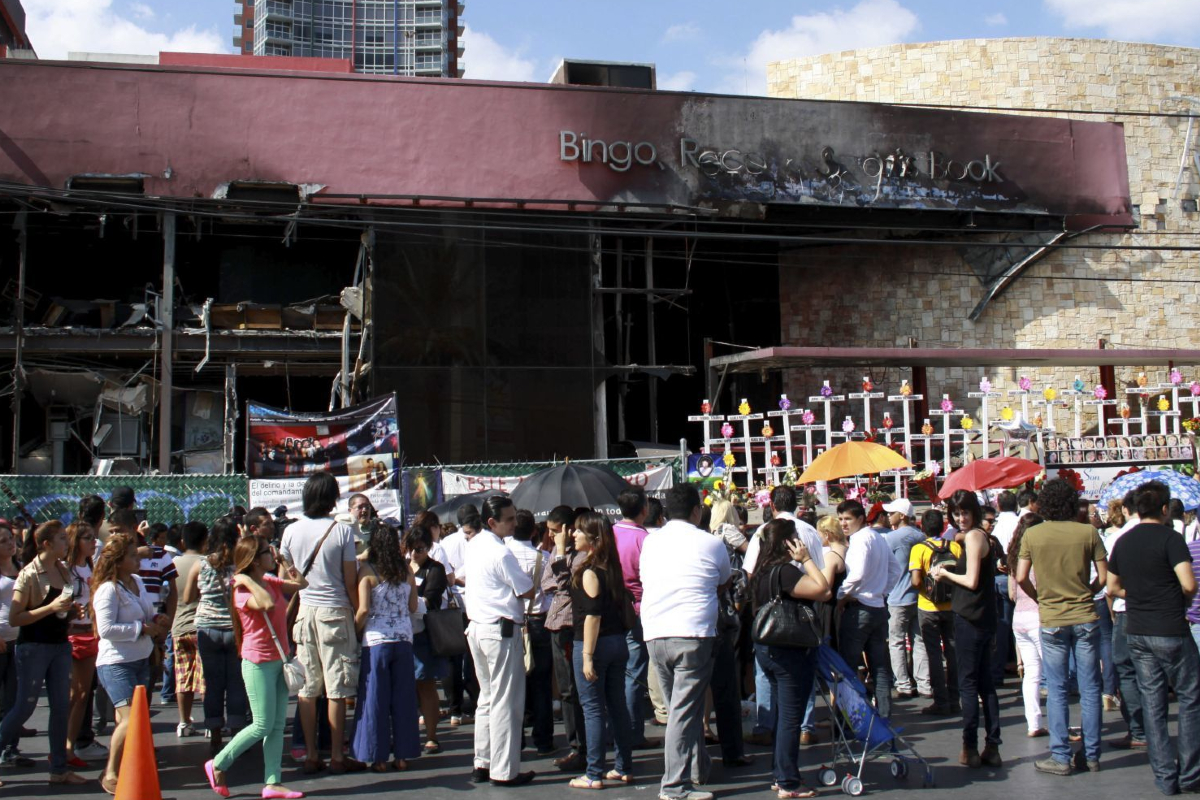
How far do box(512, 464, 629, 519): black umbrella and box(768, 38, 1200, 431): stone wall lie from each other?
1405cm

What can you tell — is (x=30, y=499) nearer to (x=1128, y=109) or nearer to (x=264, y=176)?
(x=264, y=176)

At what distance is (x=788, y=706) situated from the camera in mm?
7121

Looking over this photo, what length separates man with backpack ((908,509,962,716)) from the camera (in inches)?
378

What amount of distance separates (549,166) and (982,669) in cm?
1651

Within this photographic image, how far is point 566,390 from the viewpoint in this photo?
22344mm

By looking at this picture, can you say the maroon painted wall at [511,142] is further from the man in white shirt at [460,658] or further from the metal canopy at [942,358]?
the man in white shirt at [460,658]

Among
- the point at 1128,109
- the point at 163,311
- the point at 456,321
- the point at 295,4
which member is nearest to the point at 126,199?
the point at 163,311

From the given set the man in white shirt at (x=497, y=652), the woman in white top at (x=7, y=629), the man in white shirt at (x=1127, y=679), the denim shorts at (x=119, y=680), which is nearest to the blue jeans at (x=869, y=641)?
the man in white shirt at (x=1127, y=679)

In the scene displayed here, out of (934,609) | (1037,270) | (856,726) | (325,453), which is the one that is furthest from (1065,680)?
(1037,270)

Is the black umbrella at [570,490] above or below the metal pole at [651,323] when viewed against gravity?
below

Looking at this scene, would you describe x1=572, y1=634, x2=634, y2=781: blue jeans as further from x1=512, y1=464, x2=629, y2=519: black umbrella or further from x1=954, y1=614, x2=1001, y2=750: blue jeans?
x1=512, y1=464, x2=629, y2=519: black umbrella

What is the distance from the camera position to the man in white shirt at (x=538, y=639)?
863cm

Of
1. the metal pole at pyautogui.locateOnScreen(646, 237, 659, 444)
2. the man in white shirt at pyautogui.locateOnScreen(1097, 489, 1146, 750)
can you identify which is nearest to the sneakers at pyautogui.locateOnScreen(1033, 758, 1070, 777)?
the man in white shirt at pyautogui.locateOnScreen(1097, 489, 1146, 750)

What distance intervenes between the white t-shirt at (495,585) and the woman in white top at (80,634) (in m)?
2.72
